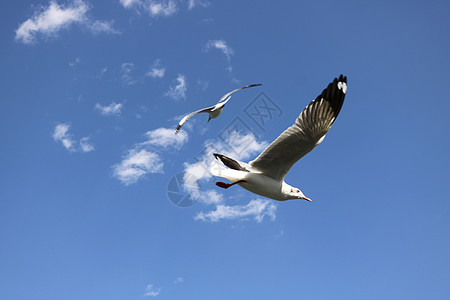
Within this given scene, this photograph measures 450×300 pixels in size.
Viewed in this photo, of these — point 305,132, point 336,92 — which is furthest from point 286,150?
point 336,92

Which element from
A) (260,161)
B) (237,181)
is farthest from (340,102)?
(237,181)

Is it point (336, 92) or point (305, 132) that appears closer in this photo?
Result: point (305, 132)

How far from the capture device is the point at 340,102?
268 inches

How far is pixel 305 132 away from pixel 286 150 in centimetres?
40

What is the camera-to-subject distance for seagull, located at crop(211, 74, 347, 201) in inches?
259

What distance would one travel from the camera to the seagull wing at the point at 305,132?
6578 mm

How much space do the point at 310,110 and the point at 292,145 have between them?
604 mm

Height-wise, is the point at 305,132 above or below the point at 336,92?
below

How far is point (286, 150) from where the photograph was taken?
22.0ft

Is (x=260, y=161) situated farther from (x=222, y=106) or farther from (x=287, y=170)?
(x=222, y=106)

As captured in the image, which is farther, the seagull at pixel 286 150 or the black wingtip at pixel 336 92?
the black wingtip at pixel 336 92

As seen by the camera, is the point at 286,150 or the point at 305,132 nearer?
the point at 305,132

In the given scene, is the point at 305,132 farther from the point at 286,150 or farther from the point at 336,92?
the point at 336,92

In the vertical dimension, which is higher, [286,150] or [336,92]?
[336,92]
